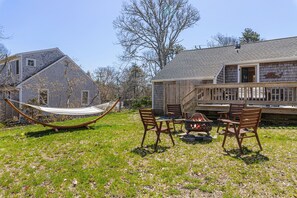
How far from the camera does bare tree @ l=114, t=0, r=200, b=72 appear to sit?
23188 mm

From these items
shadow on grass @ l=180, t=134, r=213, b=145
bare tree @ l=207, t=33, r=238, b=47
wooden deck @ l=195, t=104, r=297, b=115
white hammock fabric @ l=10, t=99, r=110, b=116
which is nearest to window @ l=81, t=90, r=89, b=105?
white hammock fabric @ l=10, t=99, r=110, b=116

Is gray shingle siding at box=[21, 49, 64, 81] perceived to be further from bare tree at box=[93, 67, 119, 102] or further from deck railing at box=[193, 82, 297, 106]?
deck railing at box=[193, 82, 297, 106]

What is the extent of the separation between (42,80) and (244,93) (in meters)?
14.2

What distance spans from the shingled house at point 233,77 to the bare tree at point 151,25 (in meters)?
8.54

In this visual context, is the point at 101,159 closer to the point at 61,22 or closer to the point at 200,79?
the point at 200,79

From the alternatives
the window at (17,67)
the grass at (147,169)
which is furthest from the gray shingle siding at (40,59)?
the grass at (147,169)

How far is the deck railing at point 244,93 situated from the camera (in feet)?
27.3

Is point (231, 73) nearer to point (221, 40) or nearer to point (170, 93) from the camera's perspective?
point (170, 93)

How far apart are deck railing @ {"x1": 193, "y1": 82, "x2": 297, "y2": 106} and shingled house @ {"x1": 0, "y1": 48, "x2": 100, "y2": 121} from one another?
360 inches

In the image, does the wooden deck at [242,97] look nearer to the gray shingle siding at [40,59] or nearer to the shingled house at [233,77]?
the shingled house at [233,77]

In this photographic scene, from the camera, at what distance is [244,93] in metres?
8.84

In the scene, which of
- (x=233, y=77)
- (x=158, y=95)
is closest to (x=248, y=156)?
(x=233, y=77)

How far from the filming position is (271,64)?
1146 centimetres

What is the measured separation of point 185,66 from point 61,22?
8.53m
